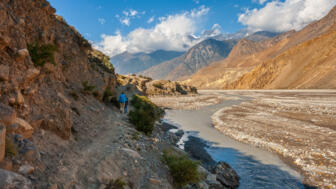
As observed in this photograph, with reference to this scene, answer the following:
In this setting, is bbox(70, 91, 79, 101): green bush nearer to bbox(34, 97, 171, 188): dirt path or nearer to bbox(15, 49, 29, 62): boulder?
bbox(34, 97, 171, 188): dirt path

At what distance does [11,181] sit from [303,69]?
111 metres

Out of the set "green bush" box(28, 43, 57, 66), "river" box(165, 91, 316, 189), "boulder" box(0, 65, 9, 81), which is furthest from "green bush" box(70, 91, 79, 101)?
"river" box(165, 91, 316, 189)

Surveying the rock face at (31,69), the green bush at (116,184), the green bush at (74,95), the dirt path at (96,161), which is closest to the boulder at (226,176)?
the dirt path at (96,161)

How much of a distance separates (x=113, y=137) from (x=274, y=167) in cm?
807

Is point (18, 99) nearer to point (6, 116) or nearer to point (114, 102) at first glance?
point (6, 116)

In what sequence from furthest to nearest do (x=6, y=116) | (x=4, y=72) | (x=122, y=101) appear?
(x=122, y=101), (x=4, y=72), (x=6, y=116)

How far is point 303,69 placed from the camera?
303 feet

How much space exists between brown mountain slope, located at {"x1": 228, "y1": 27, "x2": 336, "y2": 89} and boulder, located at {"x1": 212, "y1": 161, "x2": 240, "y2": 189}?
267ft

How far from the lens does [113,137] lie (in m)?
8.30

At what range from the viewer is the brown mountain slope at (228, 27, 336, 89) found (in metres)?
78.9

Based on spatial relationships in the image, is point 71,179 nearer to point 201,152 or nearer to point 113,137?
point 113,137

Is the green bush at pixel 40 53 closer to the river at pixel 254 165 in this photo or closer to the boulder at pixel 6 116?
the boulder at pixel 6 116

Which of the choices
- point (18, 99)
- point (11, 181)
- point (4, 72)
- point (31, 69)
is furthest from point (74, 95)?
point (11, 181)

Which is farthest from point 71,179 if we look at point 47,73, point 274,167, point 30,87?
point 274,167
